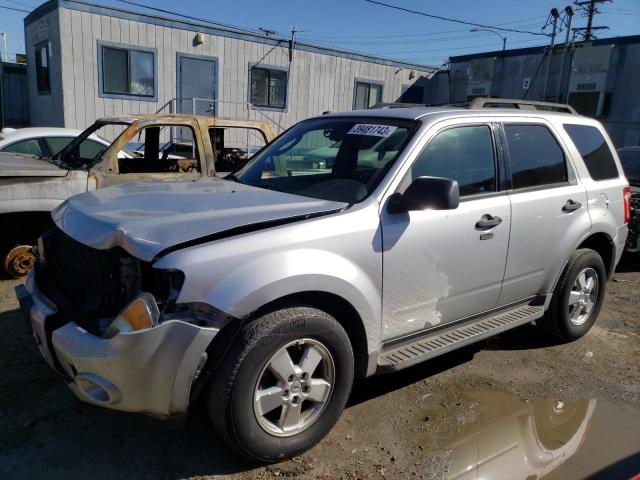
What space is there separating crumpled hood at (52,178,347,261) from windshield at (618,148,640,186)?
21.3 feet

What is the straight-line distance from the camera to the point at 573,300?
445cm

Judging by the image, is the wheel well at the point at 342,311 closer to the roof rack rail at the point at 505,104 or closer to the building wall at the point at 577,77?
the roof rack rail at the point at 505,104

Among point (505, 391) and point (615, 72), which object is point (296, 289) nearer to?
point (505, 391)

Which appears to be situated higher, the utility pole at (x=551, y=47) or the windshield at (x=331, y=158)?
the utility pole at (x=551, y=47)

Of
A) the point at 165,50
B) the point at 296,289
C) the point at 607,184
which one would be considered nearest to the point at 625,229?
the point at 607,184

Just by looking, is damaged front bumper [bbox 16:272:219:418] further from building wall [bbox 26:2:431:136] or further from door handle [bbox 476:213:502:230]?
building wall [bbox 26:2:431:136]

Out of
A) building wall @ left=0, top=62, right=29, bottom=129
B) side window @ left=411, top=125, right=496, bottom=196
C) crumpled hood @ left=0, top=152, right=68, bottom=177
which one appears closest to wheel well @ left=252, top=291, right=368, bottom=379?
side window @ left=411, top=125, right=496, bottom=196

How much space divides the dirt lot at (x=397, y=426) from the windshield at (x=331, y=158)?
56.0 inches

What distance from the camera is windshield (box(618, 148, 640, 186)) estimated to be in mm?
7746

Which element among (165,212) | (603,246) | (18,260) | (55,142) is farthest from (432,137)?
(55,142)

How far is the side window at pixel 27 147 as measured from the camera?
7.07 meters

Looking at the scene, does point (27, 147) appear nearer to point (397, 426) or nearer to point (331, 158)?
point (331, 158)

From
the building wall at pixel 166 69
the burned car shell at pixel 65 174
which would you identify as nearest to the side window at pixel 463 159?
the burned car shell at pixel 65 174

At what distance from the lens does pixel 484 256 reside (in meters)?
3.54
